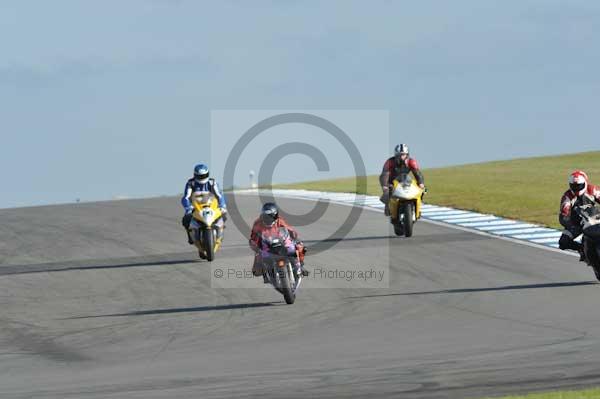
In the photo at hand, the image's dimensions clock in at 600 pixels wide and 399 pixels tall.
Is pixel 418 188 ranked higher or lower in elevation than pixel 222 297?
higher

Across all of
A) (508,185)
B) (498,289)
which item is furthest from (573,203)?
(508,185)

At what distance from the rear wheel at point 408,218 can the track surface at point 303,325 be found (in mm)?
223

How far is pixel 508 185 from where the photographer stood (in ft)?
127

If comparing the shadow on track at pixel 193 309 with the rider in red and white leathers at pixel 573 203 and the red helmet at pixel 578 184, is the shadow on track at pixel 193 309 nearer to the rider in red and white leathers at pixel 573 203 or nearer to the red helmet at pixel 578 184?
the rider in red and white leathers at pixel 573 203

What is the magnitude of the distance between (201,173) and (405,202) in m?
4.76

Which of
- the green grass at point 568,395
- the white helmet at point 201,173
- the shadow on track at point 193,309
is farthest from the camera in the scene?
the white helmet at point 201,173

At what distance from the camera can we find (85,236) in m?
28.0

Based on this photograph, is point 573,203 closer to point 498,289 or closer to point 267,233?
point 498,289

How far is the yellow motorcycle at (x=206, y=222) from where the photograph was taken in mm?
20875

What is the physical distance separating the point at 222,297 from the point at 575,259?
6932 mm

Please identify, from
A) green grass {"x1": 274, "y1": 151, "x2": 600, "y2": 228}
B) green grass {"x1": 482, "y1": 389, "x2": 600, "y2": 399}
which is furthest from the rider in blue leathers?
green grass {"x1": 482, "y1": 389, "x2": 600, "y2": 399}

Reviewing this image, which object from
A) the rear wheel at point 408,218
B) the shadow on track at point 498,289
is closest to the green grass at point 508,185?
the rear wheel at point 408,218

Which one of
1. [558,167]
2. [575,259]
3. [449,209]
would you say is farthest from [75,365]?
[558,167]

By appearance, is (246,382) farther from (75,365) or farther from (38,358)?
(38,358)
